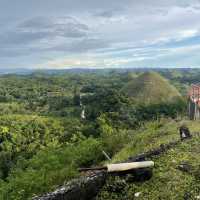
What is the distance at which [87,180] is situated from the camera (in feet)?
27.6

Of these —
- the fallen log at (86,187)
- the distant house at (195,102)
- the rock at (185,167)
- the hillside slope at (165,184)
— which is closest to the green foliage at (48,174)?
the fallen log at (86,187)

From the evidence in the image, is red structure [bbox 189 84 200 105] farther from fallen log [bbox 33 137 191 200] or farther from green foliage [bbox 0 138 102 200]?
fallen log [bbox 33 137 191 200]

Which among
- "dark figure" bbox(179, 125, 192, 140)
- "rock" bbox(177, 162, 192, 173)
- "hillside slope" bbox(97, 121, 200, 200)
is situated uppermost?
"dark figure" bbox(179, 125, 192, 140)

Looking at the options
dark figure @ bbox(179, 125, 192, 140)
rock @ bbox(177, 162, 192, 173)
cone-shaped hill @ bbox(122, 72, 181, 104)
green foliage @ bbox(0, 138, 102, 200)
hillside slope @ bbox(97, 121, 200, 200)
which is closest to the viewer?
hillside slope @ bbox(97, 121, 200, 200)

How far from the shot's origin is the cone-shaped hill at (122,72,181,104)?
92156 millimetres

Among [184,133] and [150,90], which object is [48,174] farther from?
[150,90]

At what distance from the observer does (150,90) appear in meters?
98.8

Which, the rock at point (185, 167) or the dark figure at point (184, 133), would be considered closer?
the rock at point (185, 167)

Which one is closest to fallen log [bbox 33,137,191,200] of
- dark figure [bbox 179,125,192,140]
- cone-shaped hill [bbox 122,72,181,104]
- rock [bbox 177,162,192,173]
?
rock [bbox 177,162,192,173]

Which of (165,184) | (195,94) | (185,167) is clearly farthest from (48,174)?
(195,94)

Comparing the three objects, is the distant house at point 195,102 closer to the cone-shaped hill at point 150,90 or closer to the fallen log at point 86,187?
the fallen log at point 86,187

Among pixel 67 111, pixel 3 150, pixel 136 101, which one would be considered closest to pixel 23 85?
pixel 67 111

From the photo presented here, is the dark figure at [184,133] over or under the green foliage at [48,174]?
over

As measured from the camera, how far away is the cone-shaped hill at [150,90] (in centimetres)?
9216
